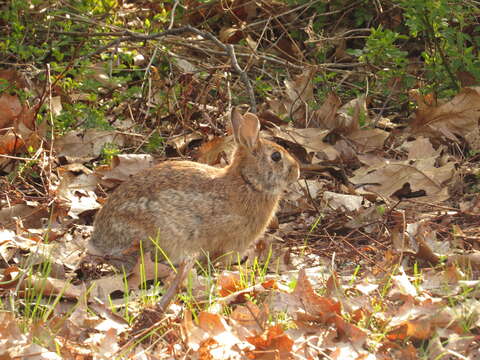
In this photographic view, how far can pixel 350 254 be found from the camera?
5.07 m

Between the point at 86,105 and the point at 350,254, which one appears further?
the point at 86,105

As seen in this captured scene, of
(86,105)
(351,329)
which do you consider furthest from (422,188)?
(86,105)

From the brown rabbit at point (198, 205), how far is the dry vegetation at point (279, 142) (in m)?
0.19

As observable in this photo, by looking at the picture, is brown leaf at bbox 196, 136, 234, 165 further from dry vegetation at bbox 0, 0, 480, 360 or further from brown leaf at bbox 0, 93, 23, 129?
brown leaf at bbox 0, 93, 23, 129

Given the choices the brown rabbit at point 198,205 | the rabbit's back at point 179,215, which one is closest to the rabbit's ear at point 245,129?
the brown rabbit at point 198,205

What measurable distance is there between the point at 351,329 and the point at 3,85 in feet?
14.3

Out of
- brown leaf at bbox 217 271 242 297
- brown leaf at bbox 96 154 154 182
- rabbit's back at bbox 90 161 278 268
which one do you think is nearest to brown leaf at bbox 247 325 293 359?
brown leaf at bbox 217 271 242 297

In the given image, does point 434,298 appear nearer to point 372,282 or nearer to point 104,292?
point 372,282

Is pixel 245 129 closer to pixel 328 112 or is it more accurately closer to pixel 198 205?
pixel 198 205

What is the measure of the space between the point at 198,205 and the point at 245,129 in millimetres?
677

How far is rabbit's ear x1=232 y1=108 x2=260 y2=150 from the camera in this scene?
544 cm

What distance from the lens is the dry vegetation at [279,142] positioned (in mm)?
3658

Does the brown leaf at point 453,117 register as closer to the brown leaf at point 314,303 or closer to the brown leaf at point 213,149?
the brown leaf at point 213,149

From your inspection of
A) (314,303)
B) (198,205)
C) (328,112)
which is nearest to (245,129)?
(198,205)
